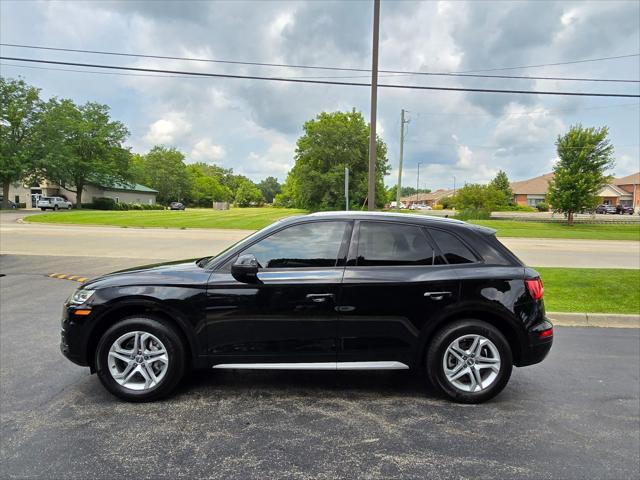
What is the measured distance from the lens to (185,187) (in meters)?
82.8

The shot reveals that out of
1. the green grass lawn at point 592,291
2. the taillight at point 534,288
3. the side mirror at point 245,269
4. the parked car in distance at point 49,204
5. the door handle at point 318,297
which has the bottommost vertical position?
the green grass lawn at point 592,291

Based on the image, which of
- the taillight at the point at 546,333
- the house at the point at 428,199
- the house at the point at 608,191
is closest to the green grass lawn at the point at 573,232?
the taillight at the point at 546,333

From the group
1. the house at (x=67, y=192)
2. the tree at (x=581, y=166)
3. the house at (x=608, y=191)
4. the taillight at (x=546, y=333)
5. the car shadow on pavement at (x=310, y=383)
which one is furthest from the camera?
the house at (x=608, y=191)

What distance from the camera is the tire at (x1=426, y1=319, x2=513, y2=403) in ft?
10.5

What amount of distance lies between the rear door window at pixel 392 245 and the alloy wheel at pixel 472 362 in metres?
0.76

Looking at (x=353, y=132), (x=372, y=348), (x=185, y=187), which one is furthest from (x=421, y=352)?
(x=185, y=187)

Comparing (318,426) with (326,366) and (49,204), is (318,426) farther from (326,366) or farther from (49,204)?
(49,204)

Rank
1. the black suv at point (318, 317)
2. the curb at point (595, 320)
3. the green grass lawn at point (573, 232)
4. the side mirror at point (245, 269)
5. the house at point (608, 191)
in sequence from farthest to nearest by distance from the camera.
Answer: the house at point (608, 191) → the green grass lawn at point (573, 232) → the curb at point (595, 320) → the black suv at point (318, 317) → the side mirror at point (245, 269)

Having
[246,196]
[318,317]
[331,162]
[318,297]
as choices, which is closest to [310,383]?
[318,317]

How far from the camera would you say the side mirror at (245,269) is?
3068mm

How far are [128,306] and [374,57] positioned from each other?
31.7ft

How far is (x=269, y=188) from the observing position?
159750mm

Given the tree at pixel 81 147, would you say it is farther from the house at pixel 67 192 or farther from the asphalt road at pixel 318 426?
the asphalt road at pixel 318 426

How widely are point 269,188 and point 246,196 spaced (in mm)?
41202
